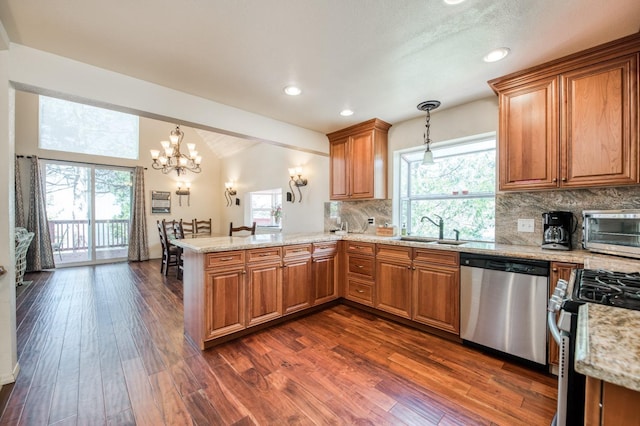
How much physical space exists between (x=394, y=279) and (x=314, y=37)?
7.68ft

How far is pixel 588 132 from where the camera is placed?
1981 millimetres

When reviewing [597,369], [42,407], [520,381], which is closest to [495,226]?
[520,381]

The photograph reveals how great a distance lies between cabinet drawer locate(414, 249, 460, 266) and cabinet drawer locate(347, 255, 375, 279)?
0.57 m

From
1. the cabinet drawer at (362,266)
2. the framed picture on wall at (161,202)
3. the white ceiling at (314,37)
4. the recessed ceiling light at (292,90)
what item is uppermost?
the white ceiling at (314,37)

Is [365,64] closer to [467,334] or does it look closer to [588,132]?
[588,132]

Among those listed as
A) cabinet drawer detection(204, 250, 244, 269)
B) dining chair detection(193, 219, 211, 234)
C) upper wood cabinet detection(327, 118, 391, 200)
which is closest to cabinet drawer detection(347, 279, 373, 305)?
upper wood cabinet detection(327, 118, 391, 200)

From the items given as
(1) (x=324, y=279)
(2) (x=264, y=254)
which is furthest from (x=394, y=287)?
(2) (x=264, y=254)

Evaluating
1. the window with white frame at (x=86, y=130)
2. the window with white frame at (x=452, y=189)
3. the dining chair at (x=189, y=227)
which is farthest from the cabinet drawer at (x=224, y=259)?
the window with white frame at (x=86, y=130)

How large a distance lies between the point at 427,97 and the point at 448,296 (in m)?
1.98

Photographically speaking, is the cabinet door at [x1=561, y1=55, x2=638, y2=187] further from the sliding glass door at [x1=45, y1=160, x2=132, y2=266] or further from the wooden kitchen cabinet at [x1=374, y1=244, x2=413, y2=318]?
the sliding glass door at [x1=45, y1=160, x2=132, y2=266]

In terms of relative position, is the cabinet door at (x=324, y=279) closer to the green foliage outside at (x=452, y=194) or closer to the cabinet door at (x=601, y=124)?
the green foliage outside at (x=452, y=194)

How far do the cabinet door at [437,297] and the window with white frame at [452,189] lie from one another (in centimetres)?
76

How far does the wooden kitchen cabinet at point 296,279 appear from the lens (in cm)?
286

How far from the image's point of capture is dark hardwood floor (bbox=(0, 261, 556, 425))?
157 centimetres
